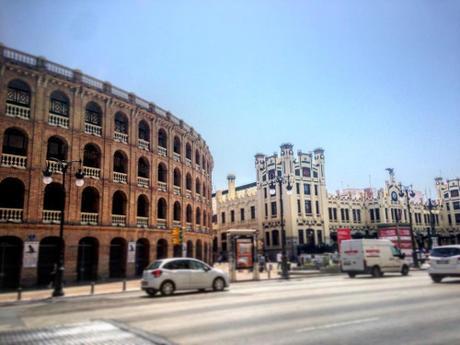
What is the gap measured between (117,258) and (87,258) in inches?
109

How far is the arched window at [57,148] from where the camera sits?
27734 millimetres

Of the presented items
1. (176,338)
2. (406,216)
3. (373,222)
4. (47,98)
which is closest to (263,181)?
(373,222)

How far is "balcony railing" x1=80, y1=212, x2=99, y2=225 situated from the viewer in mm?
27781

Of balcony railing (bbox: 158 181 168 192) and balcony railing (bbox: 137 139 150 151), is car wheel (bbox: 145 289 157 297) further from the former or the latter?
balcony railing (bbox: 158 181 168 192)

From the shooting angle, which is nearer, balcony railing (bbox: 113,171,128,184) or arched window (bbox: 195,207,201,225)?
balcony railing (bbox: 113,171,128,184)

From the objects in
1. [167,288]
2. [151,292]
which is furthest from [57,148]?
[167,288]

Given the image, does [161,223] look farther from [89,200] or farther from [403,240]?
[403,240]

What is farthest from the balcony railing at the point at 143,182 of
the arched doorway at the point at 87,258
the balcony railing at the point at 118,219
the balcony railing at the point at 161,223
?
the arched doorway at the point at 87,258

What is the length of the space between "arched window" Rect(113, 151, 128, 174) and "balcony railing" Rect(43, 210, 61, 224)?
21.6 feet

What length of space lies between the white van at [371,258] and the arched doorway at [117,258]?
54.3 ft

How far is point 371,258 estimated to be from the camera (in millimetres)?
25062

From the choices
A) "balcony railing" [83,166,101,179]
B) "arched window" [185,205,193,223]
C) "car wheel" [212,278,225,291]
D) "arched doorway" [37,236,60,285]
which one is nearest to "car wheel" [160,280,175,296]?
"car wheel" [212,278,225,291]

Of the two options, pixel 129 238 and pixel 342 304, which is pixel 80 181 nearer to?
pixel 129 238

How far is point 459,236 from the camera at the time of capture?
8250 cm
